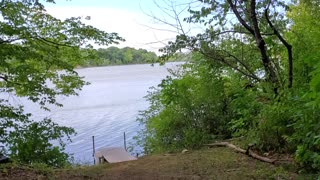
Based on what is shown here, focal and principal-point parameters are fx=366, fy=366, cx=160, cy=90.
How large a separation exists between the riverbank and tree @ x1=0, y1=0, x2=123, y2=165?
2.20 metres

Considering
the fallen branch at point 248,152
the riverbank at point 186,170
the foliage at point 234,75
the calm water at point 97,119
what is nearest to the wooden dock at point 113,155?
the calm water at point 97,119

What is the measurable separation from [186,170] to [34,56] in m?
4.30

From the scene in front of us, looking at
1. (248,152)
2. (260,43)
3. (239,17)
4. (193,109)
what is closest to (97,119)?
(193,109)

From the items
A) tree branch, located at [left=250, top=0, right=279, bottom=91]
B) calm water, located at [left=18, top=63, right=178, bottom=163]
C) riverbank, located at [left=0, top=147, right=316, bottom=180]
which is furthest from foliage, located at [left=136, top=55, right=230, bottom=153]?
riverbank, located at [left=0, top=147, right=316, bottom=180]

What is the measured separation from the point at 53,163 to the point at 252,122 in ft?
13.1

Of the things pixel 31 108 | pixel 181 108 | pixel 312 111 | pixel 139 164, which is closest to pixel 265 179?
pixel 312 111

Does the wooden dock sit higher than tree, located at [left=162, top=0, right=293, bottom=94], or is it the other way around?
tree, located at [left=162, top=0, right=293, bottom=94]

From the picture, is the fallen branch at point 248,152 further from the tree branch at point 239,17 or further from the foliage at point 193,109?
the tree branch at point 239,17

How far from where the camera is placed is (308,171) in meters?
4.12

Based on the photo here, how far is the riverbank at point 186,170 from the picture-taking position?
14.3ft

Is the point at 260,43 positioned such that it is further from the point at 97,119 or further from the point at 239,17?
the point at 97,119

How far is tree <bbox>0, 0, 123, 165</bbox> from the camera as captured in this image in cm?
714

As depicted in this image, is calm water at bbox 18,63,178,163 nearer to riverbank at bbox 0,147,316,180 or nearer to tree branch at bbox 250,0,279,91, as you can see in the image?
tree branch at bbox 250,0,279,91

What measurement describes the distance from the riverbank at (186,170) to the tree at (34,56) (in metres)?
2.20
